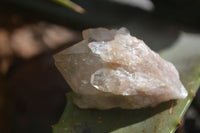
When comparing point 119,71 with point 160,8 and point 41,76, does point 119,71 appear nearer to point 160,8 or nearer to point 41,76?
point 160,8

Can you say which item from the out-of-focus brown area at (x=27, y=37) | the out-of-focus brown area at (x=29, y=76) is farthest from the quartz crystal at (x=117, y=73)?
the out-of-focus brown area at (x=27, y=37)

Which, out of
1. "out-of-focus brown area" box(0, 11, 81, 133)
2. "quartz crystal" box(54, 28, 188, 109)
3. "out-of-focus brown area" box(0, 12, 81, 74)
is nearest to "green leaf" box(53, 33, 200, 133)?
"quartz crystal" box(54, 28, 188, 109)

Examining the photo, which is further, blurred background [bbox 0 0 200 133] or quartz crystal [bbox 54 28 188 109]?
blurred background [bbox 0 0 200 133]

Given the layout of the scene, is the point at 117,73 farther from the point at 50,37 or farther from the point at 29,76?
the point at 50,37

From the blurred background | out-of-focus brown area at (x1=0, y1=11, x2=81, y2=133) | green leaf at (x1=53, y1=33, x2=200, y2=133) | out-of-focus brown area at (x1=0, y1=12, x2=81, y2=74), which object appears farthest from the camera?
out-of-focus brown area at (x1=0, y1=12, x2=81, y2=74)

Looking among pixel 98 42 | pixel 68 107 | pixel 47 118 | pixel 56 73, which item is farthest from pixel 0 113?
pixel 98 42

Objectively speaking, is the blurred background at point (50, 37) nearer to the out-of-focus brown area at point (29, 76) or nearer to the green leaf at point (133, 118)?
the out-of-focus brown area at point (29, 76)

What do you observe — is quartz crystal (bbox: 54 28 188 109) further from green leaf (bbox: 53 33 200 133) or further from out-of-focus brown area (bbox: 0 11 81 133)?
out-of-focus brown area (bbox: 0 11 81 133)
